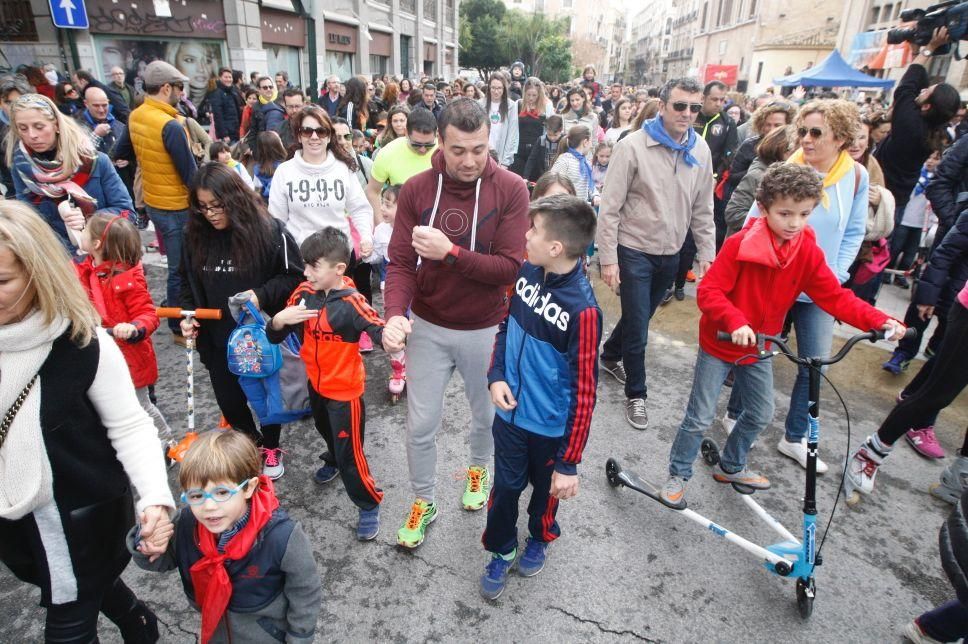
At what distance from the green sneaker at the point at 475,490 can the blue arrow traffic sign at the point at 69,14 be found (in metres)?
17.4

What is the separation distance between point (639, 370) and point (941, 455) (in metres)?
2.11

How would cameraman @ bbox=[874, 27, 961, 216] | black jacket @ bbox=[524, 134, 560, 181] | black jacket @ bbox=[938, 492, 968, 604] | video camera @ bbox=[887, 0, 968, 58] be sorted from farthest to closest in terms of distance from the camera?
black jacket @ bbox=[524, 134, 560, 181] → cameraman @ bbox=[874, 27, 961, 216] → video camera @ bbox=[887, 0, 968, 58] → black jacket @ bbox=[938, 492, 968, 604]

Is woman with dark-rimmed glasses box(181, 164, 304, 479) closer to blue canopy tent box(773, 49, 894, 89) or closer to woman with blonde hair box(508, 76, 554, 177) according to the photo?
woman with blonde hair box(508, 76, 554, 177)

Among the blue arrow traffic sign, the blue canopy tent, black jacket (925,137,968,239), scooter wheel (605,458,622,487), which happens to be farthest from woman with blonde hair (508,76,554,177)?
the blue canopy tent

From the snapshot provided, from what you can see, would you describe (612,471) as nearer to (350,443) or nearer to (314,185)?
(350,443)

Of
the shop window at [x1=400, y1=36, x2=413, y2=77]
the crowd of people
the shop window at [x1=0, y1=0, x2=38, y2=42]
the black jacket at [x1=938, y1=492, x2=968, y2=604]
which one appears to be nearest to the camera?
the crowd of people

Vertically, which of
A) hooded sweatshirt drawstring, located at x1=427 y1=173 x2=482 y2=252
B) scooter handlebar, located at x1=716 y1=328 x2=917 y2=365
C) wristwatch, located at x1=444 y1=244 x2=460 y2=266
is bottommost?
scooter handlebar, located at x1=716 y1=328 x2=917 y2=365

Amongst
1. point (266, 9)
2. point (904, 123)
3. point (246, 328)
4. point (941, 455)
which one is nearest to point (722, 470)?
point (941, 455)

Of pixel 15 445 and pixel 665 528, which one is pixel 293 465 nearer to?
pixel 15 445

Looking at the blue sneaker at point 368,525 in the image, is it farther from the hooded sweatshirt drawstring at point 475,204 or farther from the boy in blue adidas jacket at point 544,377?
the hooded sweatshirt drawstring at point 475,204

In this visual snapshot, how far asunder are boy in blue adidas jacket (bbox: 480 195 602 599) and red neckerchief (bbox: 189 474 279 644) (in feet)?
3.45

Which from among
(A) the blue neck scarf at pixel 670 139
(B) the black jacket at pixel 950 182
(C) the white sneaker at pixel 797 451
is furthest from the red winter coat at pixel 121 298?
(B) the black jacket at pixel 950 182

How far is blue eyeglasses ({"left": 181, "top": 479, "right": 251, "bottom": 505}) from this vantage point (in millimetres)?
1653

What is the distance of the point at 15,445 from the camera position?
1.48 meters
